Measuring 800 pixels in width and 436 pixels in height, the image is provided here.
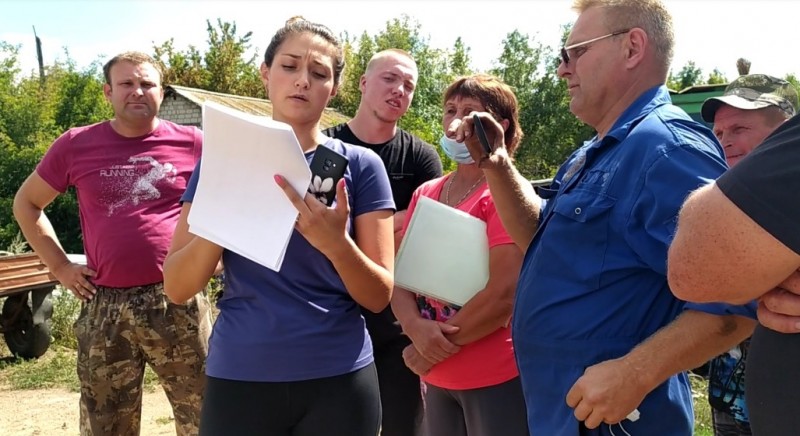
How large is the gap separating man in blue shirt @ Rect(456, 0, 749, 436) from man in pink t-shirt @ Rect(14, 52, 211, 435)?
6.92ft

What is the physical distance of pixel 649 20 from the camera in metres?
1.89

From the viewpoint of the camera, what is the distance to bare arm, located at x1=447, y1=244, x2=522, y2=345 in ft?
8.21

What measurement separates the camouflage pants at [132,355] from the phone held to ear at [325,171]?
6.23ft

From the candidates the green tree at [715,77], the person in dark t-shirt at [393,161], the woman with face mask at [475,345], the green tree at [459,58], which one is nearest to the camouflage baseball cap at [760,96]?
the woman with face mask at [475,345]

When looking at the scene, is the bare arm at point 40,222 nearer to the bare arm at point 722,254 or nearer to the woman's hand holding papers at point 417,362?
the woman's hand holding papers at point 417,362

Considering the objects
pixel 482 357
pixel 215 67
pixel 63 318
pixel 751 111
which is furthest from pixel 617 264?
pixel 215 67

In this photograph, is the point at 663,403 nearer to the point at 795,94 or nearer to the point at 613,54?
the point at 613,54

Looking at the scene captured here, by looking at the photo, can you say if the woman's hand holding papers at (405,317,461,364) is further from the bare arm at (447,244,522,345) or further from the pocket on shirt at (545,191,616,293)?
the pocket on shirt at (545,191,616,293)

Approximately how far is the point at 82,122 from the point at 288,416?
2000 centimetres

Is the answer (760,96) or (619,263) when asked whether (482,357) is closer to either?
(619,263)

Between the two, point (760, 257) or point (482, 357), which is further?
point (482, 357)

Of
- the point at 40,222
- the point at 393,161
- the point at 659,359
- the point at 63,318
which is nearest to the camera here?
the point at 659,359

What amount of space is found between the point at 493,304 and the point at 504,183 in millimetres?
512

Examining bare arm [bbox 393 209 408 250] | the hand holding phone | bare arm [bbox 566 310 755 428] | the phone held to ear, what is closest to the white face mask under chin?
bare arm [bbox 393 209 408 250]
